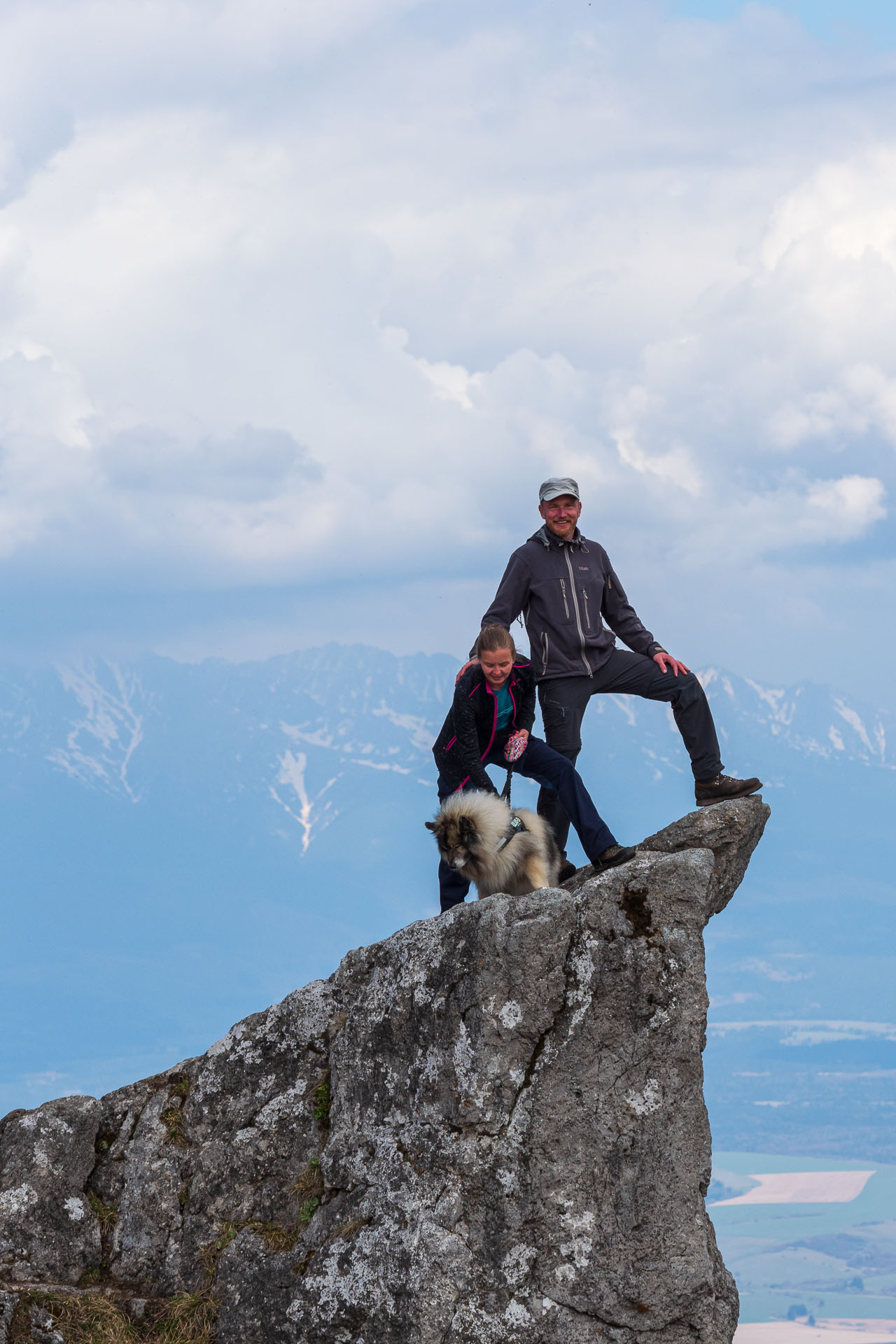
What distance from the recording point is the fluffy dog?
1255cm

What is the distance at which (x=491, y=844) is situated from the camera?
41.2ft

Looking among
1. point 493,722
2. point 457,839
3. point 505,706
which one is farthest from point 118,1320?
point 505,706

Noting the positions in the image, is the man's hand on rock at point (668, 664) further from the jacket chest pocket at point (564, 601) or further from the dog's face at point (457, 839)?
the dog's face at point (457, 839)

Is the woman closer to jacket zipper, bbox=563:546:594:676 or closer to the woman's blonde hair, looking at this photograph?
the woman's blonde hair

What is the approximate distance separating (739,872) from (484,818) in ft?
12.0

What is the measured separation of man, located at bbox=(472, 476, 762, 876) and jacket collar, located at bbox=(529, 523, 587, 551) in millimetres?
11

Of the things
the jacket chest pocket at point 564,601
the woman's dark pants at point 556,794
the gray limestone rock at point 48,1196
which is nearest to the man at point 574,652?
the jacket chest pocket at point 564,601

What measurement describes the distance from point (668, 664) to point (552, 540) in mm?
1984

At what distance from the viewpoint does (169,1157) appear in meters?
11.9

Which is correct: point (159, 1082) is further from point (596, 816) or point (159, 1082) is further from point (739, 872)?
point (739, 872)

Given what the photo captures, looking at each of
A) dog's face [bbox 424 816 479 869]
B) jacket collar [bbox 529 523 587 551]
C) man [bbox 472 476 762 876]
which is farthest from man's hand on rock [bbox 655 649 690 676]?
dog's face [bbox 424 816 479 869]

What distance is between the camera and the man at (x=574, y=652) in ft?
46.8

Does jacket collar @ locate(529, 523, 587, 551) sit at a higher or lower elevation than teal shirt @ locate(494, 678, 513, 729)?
higher

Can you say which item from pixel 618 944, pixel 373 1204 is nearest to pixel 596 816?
pixel 618 944
